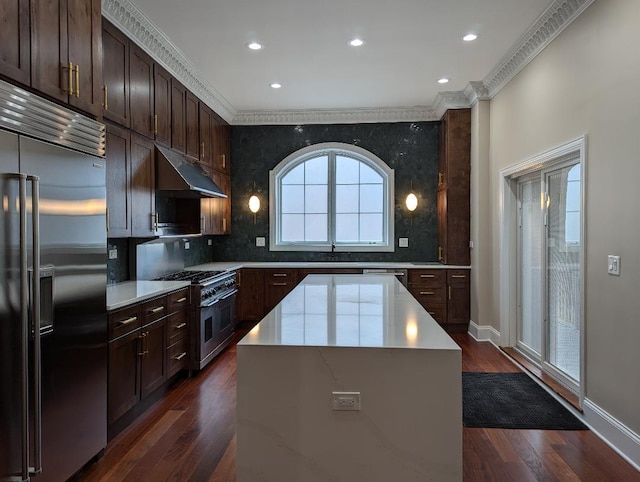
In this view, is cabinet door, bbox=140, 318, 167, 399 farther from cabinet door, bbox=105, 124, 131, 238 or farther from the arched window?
the arched window

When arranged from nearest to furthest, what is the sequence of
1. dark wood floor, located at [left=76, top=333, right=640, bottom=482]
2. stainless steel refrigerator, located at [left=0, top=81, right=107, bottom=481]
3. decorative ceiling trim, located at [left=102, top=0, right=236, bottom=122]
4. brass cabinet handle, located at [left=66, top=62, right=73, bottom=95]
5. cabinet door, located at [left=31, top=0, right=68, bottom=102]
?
stainless steel refrigerator, located at [left=0, top=81, right=107, bottom=481], cabinet door, located at [left=31, top=0, right=68, bottom=102], brass cabinet handle, located at [left=66, top=62, right=73, bottom=95], dark wood floor, located at [left=76, top=333, right=640, bottom=482], decorative ceiling trim, located at [left=102, top=0, right=236, bottom=122]

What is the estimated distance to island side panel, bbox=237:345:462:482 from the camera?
5.59ft

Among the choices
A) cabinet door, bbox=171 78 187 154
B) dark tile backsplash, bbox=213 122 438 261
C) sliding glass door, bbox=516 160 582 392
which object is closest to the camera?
sliding glass door, bbox=516 160 582 392

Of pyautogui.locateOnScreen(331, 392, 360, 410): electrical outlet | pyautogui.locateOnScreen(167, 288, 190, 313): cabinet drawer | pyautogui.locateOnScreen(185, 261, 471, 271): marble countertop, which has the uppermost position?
pyautogui.locateOnScreen(185, 261, 471, 271): marble countertop

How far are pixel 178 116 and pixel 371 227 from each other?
3145mm

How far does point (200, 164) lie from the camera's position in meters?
5.14

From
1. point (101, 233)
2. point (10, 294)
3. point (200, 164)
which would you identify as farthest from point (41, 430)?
point (200, 164)

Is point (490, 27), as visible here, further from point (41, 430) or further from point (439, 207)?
point (41, 430)

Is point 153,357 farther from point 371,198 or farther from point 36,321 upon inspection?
point 371,198

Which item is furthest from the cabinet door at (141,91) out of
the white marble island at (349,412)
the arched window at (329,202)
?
the arched window at (329,202)

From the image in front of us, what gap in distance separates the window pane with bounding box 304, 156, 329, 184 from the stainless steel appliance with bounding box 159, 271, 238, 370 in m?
2.08

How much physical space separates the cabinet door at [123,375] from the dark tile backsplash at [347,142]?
3.54m

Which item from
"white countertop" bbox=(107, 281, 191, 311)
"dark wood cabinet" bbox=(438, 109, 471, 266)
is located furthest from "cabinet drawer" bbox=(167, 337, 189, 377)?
"dark wood cabinet" bbox=(438, 109, 471, 266)

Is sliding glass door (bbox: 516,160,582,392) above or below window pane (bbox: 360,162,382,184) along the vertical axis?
below
